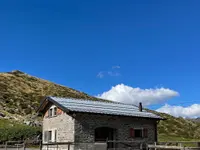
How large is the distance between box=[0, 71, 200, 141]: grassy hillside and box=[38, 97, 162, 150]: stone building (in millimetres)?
18643

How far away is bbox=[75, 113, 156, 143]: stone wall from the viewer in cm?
2822

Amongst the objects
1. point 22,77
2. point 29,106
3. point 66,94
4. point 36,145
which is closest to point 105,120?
point 36,145

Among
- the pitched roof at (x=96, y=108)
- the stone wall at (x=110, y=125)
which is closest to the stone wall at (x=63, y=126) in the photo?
the stone wall at (x=110, y=125)

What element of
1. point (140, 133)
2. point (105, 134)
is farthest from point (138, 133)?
point (105, 134)

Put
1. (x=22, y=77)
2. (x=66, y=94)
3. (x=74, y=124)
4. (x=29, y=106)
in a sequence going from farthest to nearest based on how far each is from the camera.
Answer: (x=22, y=77), (x=66, y=94), (x=29, y=106), (x=74, y=124)

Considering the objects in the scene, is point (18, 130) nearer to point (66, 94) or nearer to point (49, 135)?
point (49, 135)

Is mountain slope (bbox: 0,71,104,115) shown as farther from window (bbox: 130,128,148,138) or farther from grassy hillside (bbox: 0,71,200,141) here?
window (bbox: 130,128,148,138)

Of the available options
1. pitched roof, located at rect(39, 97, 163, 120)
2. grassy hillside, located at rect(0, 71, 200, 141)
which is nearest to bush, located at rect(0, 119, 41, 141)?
grassy hillside, located at rect(0, 71, 200, 141)

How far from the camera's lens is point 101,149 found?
26094mm

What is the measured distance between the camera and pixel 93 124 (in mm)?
28922

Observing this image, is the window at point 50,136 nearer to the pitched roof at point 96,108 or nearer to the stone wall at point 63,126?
the stone wall at point 63,126

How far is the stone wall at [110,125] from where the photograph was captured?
92.6 feet

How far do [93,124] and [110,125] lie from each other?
76.4 inches

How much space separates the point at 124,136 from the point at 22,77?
74540 millimetres
